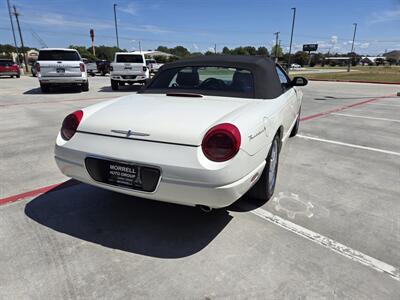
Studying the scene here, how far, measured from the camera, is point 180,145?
227cm

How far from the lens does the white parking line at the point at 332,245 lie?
225cm

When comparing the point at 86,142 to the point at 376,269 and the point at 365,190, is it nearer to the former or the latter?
the point at 376,269

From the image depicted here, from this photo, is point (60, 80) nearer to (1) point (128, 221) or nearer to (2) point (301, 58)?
(1) point (128, 221)

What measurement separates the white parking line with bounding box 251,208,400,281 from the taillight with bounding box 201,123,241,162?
1.06 meters

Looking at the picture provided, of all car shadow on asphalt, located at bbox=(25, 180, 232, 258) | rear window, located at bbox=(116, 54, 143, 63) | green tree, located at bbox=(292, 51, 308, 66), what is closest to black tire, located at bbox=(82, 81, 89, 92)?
rear window, located at bbox=(116, 54, 143, 63)

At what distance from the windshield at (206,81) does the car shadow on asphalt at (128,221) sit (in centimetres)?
127

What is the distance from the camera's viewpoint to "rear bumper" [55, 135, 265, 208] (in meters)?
2.17

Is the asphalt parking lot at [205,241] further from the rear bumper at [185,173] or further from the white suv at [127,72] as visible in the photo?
the white suv at [127,72]

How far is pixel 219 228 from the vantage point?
277 centimetres

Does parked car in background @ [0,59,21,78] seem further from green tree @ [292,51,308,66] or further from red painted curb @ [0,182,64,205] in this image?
green tree @ [292,51,308,66]

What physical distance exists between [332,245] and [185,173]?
1.41 m

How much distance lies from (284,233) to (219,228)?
580 mm

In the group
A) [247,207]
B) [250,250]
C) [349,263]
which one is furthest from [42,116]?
[349,263]

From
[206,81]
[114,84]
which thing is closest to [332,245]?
[206,81]
